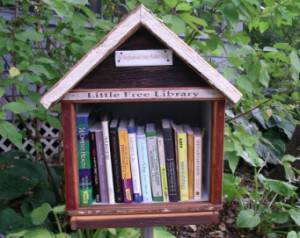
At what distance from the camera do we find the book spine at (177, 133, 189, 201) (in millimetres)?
1365

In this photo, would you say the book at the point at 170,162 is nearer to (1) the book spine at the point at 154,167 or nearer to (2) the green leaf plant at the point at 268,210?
(1) the book spine at the point at 154,167

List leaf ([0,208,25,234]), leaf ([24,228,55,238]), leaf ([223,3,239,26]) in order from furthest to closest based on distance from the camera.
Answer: leaf ([0,208,25,234]) < leaf ([24,228,55,238]) < leaf ([223,3,239,26])

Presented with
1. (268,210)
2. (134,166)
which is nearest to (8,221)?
(134,166)

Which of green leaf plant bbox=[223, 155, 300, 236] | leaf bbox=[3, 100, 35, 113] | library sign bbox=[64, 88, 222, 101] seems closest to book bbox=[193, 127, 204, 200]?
library sign bbox=[64, 88, 222, 101]

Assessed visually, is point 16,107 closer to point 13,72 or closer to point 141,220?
point 13,72

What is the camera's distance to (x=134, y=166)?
1366 mm

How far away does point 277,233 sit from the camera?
2709 mm

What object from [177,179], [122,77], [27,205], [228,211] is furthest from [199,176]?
[228,211]

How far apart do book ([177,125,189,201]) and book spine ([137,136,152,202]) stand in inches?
5.8

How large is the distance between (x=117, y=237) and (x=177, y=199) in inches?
39.3

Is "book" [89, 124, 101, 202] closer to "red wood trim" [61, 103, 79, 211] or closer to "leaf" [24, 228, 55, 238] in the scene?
"red wood trim" [61, 103, 79, 211]

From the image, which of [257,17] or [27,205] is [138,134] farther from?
[27,205]

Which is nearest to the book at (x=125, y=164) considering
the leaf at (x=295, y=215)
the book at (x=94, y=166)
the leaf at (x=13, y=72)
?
the book at (x=94, y=166)

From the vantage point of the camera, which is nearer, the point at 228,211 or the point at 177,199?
the point at 177,199
